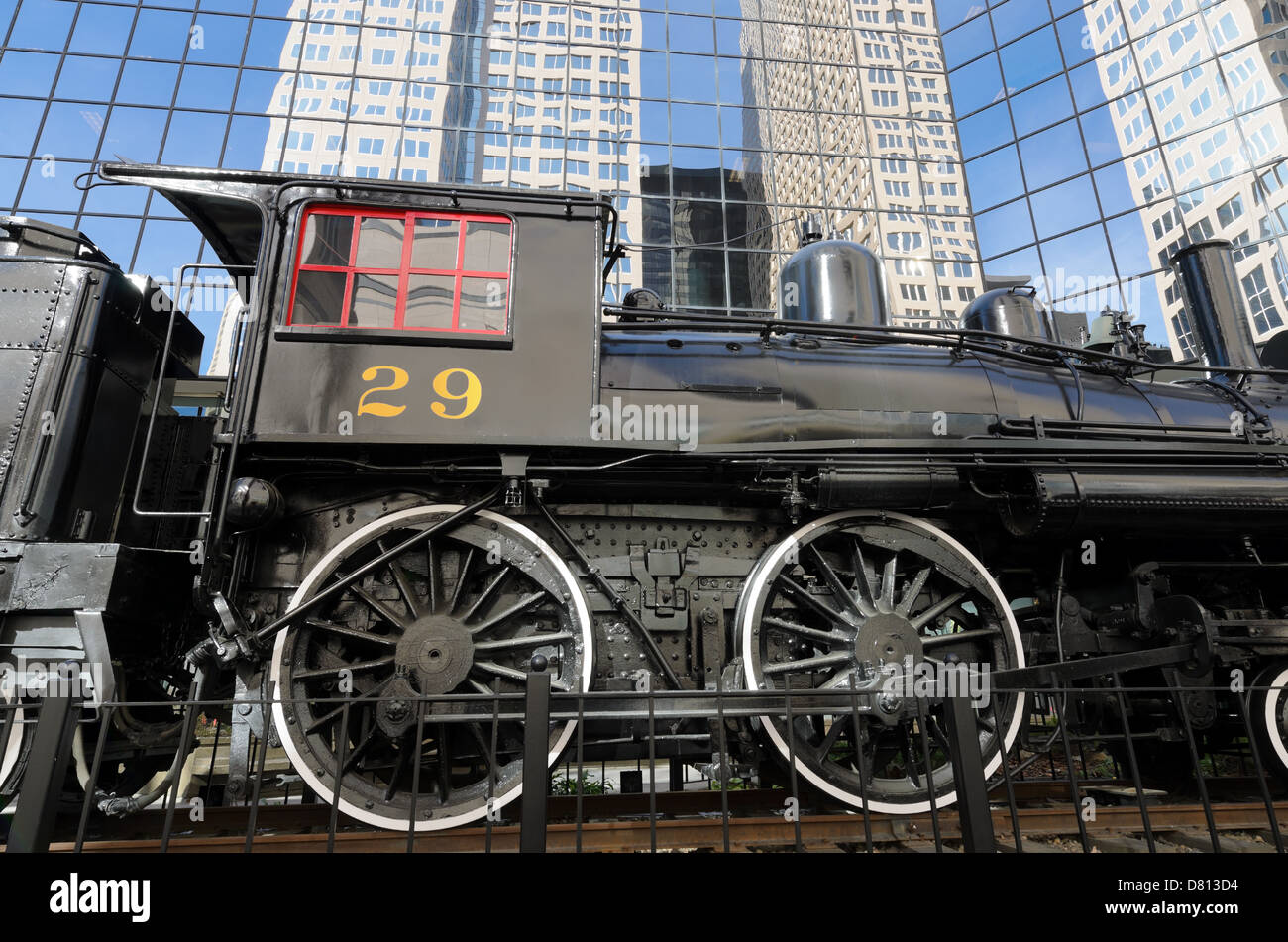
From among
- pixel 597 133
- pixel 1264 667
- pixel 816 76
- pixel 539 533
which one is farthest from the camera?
pixel 816 76

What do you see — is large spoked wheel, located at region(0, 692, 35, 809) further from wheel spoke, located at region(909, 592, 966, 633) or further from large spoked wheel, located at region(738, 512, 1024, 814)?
wheel spoke, located at region(909, 592, 966, 633)

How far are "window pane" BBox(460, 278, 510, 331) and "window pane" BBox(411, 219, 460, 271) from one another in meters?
0.17

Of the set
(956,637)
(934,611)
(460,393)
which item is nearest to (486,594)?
(460,393)

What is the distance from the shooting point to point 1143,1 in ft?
58.0

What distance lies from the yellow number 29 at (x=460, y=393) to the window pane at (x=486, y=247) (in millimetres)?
654

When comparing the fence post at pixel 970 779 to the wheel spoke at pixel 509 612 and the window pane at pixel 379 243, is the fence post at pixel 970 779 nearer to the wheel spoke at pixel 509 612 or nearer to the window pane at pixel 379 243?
the wheel spoke at pixel 509 612

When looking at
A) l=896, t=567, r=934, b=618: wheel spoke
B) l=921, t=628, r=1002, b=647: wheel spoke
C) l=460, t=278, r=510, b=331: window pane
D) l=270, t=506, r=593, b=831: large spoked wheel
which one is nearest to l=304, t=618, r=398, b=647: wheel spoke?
l=270, t=506, r=593, b=831: large spoked wheel

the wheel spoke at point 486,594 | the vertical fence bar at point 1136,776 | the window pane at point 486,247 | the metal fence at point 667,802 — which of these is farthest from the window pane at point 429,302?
the vertical fence bar at point 1136,776

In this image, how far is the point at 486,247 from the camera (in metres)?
4.07

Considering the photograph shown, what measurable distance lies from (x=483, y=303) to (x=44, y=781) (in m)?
2.78

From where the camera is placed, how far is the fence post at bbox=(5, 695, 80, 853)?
215cm

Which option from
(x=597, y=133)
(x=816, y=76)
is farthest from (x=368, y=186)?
(x=816, y=76)
